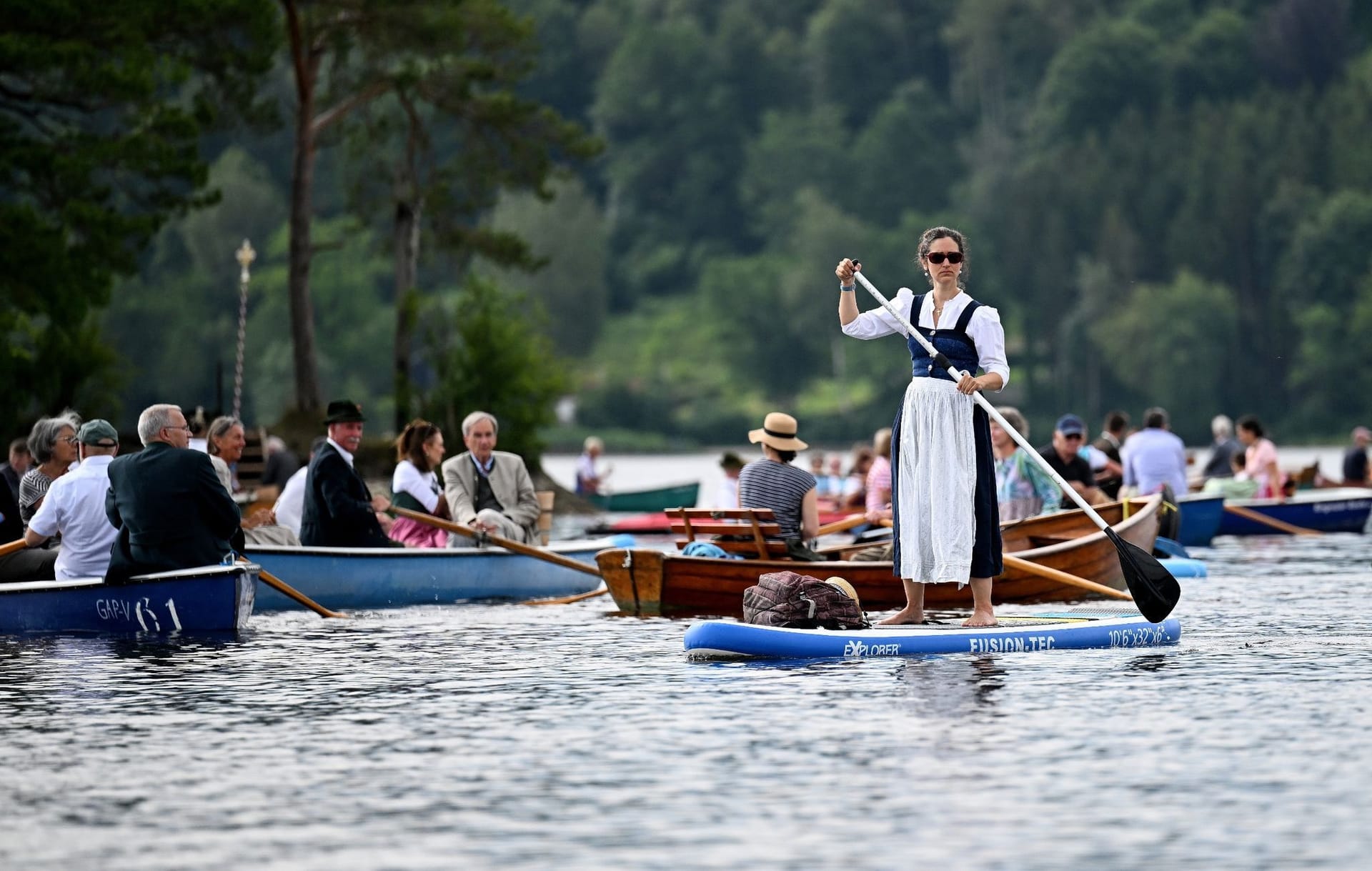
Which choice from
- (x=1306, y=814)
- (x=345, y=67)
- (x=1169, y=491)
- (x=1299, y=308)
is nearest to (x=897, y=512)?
(x=1306, y=814)

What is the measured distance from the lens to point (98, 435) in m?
14.2

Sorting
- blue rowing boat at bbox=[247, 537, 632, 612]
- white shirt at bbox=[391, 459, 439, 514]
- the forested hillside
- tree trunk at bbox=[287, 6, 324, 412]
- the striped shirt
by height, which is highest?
the forested hillside

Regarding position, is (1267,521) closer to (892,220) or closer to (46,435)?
(46,435)

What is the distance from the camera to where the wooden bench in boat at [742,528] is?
1494 centimetres

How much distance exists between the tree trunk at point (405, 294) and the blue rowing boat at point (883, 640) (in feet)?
102

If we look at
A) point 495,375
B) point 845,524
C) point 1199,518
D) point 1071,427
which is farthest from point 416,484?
point 495,375

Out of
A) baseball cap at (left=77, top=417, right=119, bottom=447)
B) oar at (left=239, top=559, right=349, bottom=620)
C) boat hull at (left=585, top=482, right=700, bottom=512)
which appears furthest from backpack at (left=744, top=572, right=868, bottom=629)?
boat hull at (left=585, top=482, right=700, bottom=512)

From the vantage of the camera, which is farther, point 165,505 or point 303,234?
point 303,234

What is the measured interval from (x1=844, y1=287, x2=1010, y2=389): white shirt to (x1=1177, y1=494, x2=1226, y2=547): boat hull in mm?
14424

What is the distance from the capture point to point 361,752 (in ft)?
28.6

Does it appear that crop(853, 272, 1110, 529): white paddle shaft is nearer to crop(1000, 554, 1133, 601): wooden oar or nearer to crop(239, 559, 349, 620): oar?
crop(1000, 554, 1133, 601): wooden oar

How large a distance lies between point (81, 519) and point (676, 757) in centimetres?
657

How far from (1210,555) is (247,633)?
12985 millimetres

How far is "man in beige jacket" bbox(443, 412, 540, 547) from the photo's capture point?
17.5m
